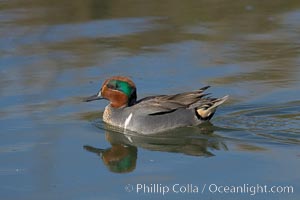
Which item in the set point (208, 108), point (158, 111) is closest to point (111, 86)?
point (158, 111)

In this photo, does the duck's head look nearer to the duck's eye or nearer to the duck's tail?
the duck's eye

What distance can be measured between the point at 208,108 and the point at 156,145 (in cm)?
79

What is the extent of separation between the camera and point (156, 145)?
372 inches

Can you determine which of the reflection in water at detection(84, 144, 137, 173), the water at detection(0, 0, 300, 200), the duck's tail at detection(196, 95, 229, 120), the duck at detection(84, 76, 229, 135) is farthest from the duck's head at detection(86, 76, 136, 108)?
the reflection in water at detection(84, 144, 137, 173)

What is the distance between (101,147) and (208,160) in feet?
3.64

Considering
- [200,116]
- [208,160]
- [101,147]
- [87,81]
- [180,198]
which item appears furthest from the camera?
[87,81]

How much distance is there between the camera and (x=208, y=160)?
8734 millimetres

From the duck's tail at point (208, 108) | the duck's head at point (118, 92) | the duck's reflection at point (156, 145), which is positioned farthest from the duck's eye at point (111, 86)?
the duck's tail at point (208, 108)

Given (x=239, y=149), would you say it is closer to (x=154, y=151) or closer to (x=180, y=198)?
(x=154, y=151)

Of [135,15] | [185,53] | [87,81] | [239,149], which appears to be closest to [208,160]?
[239,149]

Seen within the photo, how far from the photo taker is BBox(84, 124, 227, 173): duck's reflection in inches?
352

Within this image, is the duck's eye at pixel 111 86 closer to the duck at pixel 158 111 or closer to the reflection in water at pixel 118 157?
the duck at pixel 158 111

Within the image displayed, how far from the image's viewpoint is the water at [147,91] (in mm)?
8289

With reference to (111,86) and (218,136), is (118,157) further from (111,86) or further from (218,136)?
(111,86)
